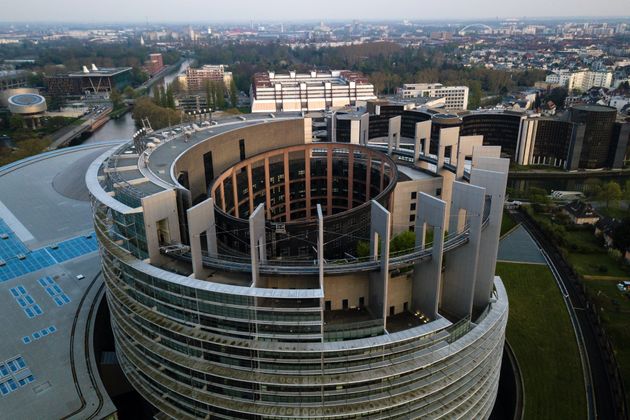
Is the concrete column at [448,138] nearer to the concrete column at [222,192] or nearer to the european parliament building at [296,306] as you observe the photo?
the european parliament building at [296,306]

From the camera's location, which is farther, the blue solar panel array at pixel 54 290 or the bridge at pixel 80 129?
the bridge at pixel 80 129

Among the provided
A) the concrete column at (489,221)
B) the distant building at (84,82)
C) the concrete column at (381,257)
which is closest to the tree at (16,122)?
the distant building at (84,82)

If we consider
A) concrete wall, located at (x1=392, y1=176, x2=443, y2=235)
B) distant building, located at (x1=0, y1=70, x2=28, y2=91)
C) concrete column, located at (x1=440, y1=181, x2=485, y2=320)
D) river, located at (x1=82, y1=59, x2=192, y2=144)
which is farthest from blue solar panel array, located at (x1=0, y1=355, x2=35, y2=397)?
distant building, located at (x1=0, y1=70, x2=28, y2=91)

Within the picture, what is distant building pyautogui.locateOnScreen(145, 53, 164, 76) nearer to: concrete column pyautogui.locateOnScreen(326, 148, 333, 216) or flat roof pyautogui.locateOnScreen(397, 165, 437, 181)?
concrete column pyautogui.locateOnScreen(326, 148, 333, 216)

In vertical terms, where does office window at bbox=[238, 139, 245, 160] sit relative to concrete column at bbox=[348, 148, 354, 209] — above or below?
above

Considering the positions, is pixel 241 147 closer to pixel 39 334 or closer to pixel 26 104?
pixel 39 334

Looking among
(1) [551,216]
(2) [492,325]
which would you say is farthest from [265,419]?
(1) [551,216]
